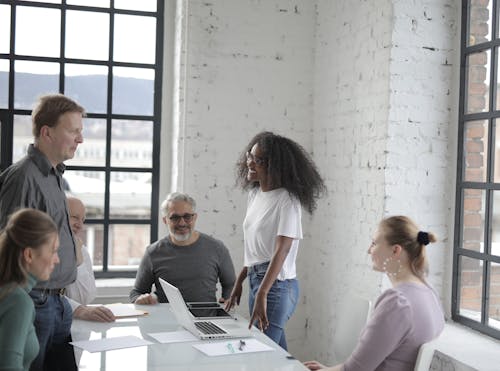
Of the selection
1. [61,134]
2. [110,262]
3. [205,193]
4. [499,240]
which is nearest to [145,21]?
[205,193]

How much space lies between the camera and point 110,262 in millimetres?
4895

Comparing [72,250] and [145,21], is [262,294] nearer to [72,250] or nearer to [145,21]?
[72,250]

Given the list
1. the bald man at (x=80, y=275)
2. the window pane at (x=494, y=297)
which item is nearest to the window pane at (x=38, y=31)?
the bald man at (x=80, y=275)

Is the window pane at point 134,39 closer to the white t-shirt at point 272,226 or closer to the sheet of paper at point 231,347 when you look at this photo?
the white t-shirt at point 272,226

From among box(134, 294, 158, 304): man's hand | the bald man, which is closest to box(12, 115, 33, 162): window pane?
the bald man

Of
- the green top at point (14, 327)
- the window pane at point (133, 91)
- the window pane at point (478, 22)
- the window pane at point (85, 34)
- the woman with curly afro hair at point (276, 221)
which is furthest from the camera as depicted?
the window pane at point (133, 91)

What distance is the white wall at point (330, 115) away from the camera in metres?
3.82

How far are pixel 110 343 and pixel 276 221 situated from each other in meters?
1.13

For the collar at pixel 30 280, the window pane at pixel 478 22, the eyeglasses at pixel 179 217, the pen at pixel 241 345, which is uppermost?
the window pane at pixel 478 22

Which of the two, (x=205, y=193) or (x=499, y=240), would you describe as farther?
(x=205, y=193)

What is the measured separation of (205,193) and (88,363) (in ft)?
7.38

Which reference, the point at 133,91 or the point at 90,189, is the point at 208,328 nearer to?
the point at 90,189

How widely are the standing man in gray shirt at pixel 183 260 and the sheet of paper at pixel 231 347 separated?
1.00 meters

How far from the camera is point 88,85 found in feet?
15.8
